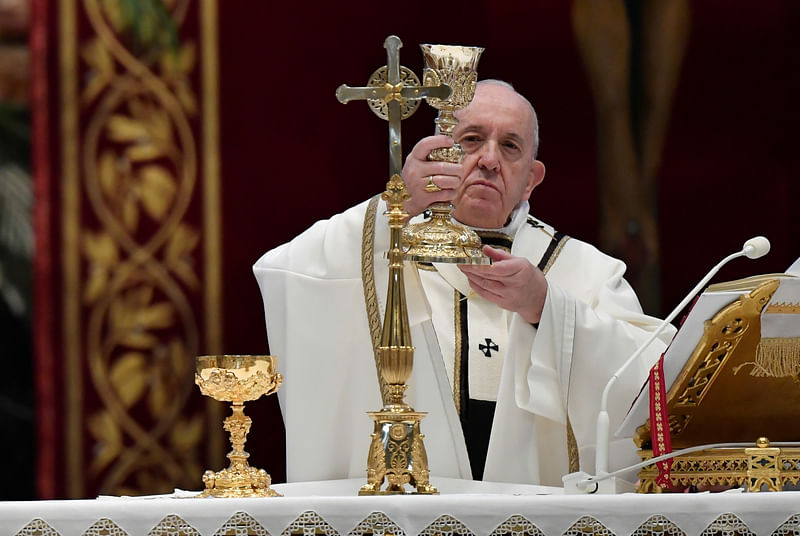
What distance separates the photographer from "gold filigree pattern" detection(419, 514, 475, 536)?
246 cm

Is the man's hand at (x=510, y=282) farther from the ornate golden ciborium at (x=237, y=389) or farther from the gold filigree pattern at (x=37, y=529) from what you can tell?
the gold filigree pattern at (x=37, y=529)

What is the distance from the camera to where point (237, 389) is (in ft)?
9.20

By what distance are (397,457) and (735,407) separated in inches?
25.5

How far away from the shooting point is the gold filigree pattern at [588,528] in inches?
97.0

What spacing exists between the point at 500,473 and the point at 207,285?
165cm

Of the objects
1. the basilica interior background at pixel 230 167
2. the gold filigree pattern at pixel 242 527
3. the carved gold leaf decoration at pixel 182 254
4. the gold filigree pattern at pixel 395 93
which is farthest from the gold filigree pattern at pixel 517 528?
the carved gold leaf decoration at pixel 182 254

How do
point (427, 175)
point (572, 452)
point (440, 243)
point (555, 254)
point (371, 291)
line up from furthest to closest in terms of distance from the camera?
1. point (555, 254)
2. point (572, 452)
3. point (371, 291)
4. point (427, 175)
5. point (440, 243)

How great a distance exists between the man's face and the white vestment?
0.35 m

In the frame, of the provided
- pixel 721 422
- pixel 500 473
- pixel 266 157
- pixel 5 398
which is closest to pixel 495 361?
pixel 500 473

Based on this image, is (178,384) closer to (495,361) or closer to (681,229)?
(495,361)

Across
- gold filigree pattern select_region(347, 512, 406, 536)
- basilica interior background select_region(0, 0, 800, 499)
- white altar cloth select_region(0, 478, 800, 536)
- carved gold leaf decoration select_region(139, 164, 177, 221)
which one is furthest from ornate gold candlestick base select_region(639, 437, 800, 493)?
carved gold leaf decoration select_region(139, 164, 177, 221)

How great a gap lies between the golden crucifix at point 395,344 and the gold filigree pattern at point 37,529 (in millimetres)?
550

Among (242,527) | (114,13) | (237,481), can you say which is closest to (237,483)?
(237,481)

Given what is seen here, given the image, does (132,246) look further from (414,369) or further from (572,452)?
(572,452)
